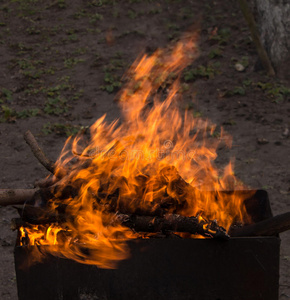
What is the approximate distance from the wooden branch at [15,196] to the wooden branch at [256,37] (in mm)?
7407

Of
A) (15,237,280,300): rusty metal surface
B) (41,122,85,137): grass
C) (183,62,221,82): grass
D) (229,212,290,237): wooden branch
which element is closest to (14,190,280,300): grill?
(15,237,280,300): rusty metal surface

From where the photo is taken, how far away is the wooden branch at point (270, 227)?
3127 mm

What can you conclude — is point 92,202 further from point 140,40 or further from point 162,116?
point 140,40

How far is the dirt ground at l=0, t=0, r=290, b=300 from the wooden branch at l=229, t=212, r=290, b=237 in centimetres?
170

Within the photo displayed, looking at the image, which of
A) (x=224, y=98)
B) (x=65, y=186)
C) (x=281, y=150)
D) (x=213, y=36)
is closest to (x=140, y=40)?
(x=213, y=36)

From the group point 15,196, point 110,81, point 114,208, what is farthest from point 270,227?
point 110,81

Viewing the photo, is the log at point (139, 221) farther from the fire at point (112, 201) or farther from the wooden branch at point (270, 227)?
the wooden branch at point (270, 227)

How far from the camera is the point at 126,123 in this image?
28.8ft

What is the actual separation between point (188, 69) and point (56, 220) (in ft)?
25.4

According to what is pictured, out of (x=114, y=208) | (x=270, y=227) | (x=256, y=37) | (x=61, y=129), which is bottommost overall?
(x=61, y=129)

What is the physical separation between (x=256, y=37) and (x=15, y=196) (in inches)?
296

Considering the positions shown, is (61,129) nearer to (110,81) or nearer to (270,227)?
(110,81)

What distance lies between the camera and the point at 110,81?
33.3 ft

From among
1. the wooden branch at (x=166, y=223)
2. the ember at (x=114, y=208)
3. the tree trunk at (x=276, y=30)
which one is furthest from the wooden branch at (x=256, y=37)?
the wooden branch at (x=166, y=223)
